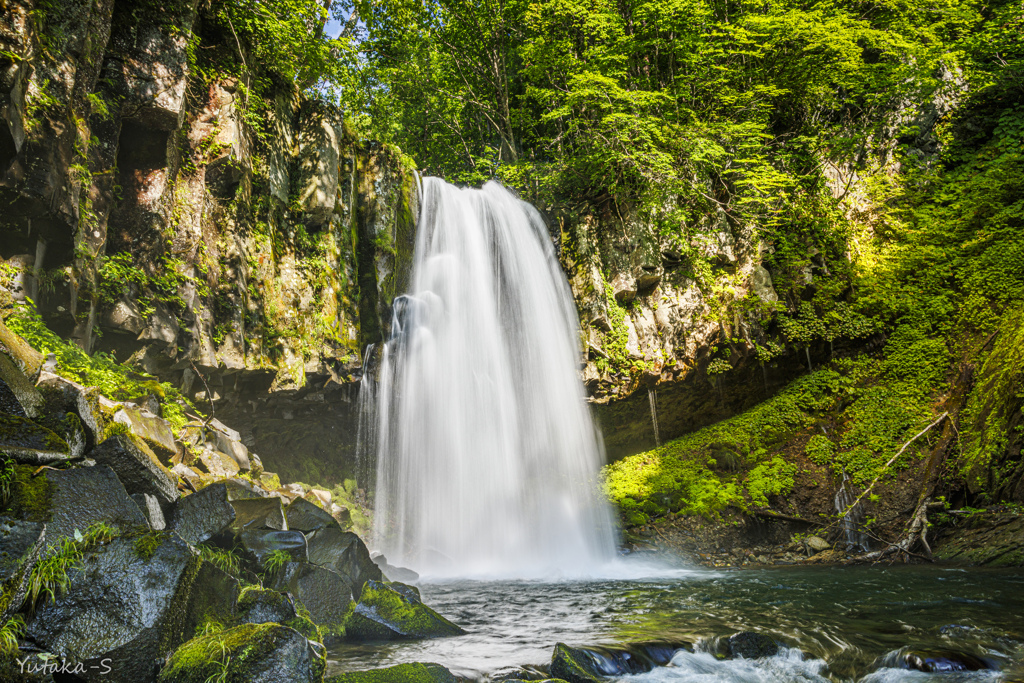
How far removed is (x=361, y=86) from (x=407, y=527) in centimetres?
1601

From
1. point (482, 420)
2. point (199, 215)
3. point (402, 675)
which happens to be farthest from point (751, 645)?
point (199, 215)

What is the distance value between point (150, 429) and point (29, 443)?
2627mm

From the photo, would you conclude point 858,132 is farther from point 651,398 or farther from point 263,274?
point 263,274

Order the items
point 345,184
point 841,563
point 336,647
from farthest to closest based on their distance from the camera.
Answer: point 345,184, point 841,563, point 336,647

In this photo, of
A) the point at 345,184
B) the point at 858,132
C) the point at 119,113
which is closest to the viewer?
the point at 119,113

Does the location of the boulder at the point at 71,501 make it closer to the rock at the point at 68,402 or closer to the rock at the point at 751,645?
the rock at the point at 68,402

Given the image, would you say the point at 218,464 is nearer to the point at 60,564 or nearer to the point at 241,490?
the point at 241,490

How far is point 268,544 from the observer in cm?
527

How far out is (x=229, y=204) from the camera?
30.0ft

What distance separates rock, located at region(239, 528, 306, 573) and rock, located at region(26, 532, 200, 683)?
1434 mm

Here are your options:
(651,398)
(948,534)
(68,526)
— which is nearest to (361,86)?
(651,398)

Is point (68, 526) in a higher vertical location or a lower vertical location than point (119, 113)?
lower

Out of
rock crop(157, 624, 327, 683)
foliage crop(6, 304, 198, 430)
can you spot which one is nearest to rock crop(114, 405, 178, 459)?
foliage crop(6, 304, 198, 430)

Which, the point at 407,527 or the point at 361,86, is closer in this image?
the point at 407,527
